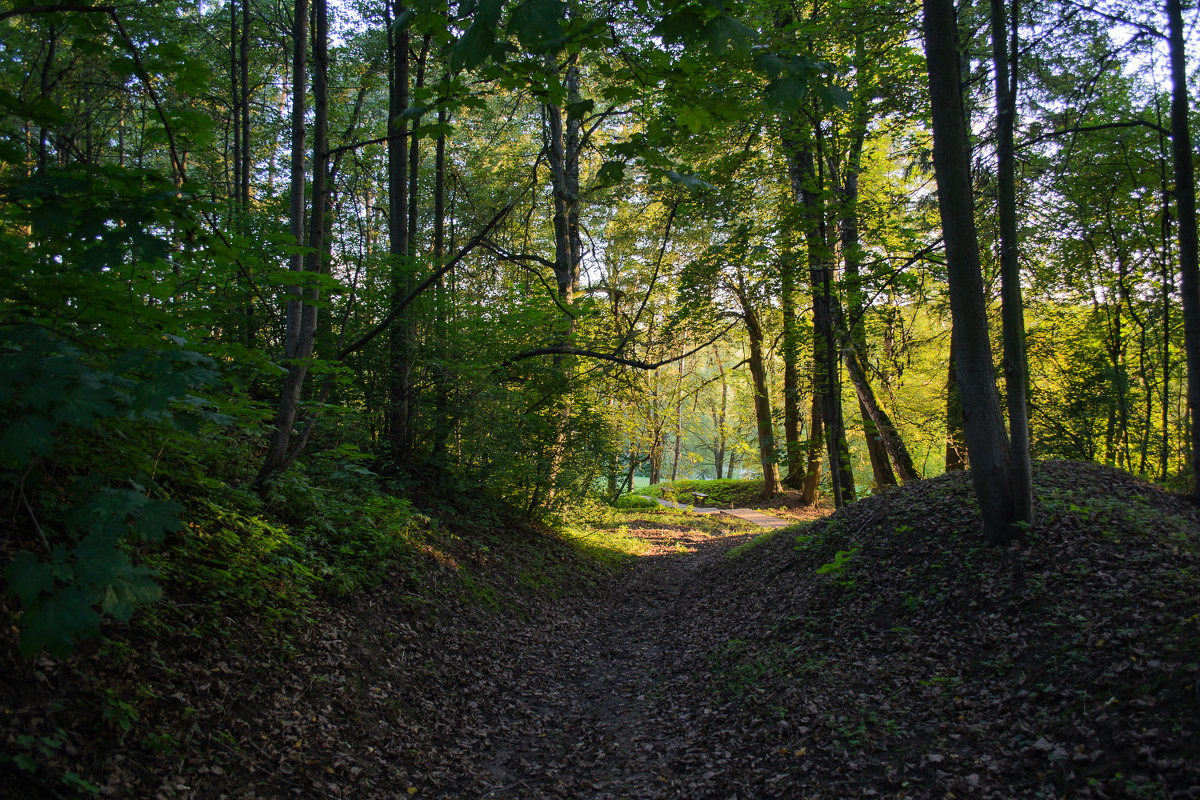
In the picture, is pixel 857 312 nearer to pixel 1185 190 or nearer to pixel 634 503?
pixel 1185 190

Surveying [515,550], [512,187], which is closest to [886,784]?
[515,550]

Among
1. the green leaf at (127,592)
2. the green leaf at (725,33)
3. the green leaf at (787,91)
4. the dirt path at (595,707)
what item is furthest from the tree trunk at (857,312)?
the green leaf at (127,592)

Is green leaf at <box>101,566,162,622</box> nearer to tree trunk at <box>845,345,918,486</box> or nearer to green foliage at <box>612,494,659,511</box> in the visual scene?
tree trunk at <box>845,345,918,486</box>

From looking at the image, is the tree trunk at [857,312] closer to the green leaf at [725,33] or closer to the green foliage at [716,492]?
the green leaf at [725,33]

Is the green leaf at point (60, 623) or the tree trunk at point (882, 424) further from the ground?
the tree trunk at point (882, 424)

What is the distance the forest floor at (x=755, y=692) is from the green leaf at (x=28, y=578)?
1.10 metres

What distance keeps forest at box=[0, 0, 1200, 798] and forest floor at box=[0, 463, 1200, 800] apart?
0.05 metres

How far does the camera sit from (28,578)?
1958mm

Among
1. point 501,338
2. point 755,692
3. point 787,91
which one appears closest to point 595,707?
point 755,692

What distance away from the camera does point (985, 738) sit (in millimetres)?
3500

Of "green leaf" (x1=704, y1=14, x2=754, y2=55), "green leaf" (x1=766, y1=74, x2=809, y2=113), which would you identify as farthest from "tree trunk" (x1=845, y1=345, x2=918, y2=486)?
"green leaf" (x1=704, y1=14, x2=754, y2=55)

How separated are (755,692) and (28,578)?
4689 mm

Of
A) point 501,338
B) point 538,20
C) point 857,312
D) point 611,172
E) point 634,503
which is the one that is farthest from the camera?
point 634,503

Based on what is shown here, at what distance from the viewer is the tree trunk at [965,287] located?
547cm
